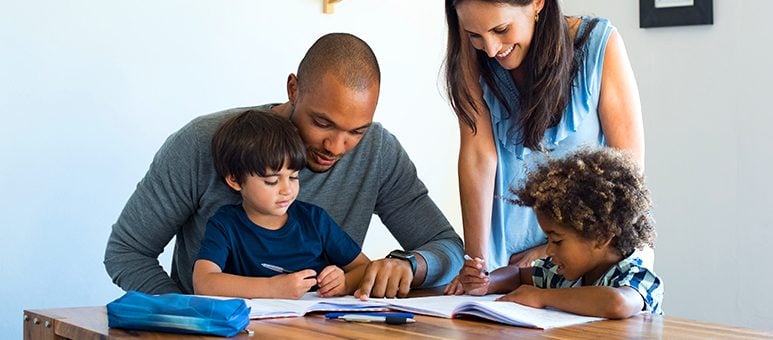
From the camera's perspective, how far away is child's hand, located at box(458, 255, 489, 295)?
1.69m

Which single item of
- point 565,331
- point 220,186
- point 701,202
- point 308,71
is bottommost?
point 701,202

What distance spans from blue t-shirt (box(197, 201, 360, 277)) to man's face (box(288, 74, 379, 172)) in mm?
121

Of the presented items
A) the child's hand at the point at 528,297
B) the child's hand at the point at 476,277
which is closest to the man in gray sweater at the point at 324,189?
the child's hand at the point at 476,277

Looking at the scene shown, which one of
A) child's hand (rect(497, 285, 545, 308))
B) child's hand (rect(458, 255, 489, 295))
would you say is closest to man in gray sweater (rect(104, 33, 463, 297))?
child's hand (rect(458, 255, 489, 295))

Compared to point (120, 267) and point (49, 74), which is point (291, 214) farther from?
point (49, 74)

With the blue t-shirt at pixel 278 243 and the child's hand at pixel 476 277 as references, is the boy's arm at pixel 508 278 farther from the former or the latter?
the blue t-shirt at pixel 278 243

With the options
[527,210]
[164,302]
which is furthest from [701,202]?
[164,302]

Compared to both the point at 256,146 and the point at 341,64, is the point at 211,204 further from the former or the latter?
the point at 341,64

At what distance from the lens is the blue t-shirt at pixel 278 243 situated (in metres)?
1.71

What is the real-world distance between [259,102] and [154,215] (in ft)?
4.18

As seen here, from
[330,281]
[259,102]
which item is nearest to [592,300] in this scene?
[330,281]

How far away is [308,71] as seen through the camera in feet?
5.95

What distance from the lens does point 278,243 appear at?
175 cm

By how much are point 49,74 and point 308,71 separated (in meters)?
1.03
